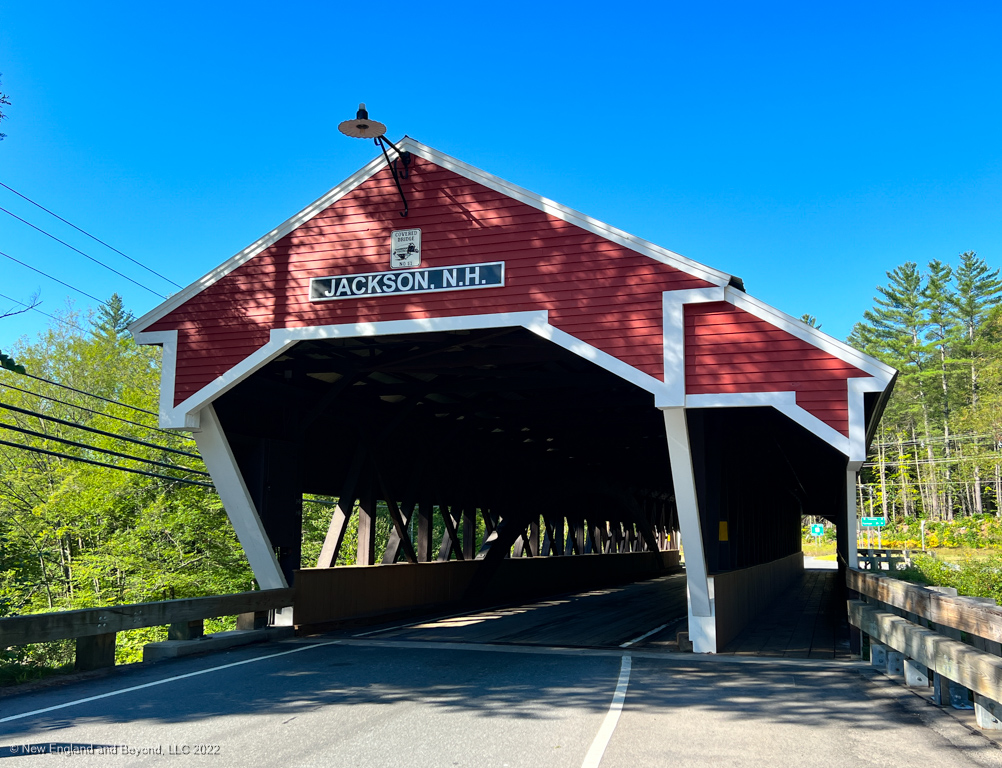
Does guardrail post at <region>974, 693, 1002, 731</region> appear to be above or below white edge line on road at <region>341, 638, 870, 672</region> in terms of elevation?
above

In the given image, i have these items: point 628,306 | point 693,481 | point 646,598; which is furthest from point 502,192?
point 646,598

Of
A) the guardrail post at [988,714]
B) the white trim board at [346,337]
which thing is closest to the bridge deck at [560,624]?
the white trim board at [346,337]

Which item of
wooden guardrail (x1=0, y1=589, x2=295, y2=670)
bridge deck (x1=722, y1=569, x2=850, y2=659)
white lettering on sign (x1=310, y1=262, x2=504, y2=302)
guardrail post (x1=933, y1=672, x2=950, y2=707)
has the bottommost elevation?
bridge deck (x1=722, y1=569, x2=850, y2=659)

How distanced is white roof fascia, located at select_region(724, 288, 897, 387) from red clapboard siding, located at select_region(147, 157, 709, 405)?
0.59m

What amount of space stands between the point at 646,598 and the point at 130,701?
19224 millimetres

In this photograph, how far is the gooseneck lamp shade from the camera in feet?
35.2

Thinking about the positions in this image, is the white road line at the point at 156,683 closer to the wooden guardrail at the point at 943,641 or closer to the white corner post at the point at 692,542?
the white corner post at the point at 692,542

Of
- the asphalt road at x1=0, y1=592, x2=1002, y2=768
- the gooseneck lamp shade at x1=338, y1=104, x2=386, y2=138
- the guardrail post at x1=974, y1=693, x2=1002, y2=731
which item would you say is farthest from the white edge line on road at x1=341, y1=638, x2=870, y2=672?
the gooseneck lamp shade at x1=338, y1=104, x2=386, y2=138

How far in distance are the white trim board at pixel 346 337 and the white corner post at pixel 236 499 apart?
0.25 m

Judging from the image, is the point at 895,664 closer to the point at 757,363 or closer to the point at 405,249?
the point at 757,363

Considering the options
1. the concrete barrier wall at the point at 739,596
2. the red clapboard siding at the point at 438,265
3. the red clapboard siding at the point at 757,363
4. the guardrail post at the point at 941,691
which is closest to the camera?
the guardrail post at the point at 941,691

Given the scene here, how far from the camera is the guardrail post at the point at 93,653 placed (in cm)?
942

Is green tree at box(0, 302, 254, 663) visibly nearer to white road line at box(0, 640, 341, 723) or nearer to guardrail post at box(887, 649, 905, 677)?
white road line at box(0, 640, 341, 723)

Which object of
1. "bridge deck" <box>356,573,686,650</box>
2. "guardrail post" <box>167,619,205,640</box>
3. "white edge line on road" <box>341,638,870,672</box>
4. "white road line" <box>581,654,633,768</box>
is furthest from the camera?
"bridge deck" <box>356,573,686,650</box>
